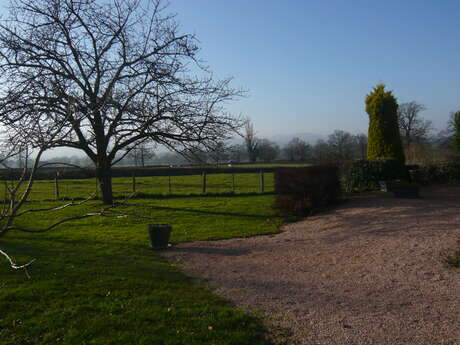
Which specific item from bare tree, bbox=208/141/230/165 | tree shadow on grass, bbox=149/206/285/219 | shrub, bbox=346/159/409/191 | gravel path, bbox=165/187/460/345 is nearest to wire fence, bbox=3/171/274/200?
tree shadow on grass, bbox=149/206/285/219

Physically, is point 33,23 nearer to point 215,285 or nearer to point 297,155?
point 215,285

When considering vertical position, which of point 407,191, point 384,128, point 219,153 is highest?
point 384,128

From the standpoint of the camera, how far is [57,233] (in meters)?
10.9

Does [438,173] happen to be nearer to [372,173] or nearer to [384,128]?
[384,128]

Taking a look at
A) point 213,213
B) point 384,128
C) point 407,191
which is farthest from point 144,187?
point 407,191

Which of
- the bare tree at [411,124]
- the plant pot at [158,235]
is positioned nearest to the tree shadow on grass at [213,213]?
the plant pot at [158,235]

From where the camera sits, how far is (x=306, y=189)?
13.4 meters

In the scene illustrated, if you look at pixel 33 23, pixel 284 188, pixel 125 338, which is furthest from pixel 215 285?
pixel 33 23

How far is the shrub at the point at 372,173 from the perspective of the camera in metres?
16.2

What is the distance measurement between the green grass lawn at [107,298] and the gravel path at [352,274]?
0.55 metres

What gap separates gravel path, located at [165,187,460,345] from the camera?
4.48 metres

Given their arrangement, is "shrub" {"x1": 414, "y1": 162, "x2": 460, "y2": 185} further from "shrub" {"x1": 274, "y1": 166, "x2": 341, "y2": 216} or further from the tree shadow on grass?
the tree shadow on grass

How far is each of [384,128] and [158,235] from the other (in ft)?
40.4

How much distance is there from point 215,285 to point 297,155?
4997cm
